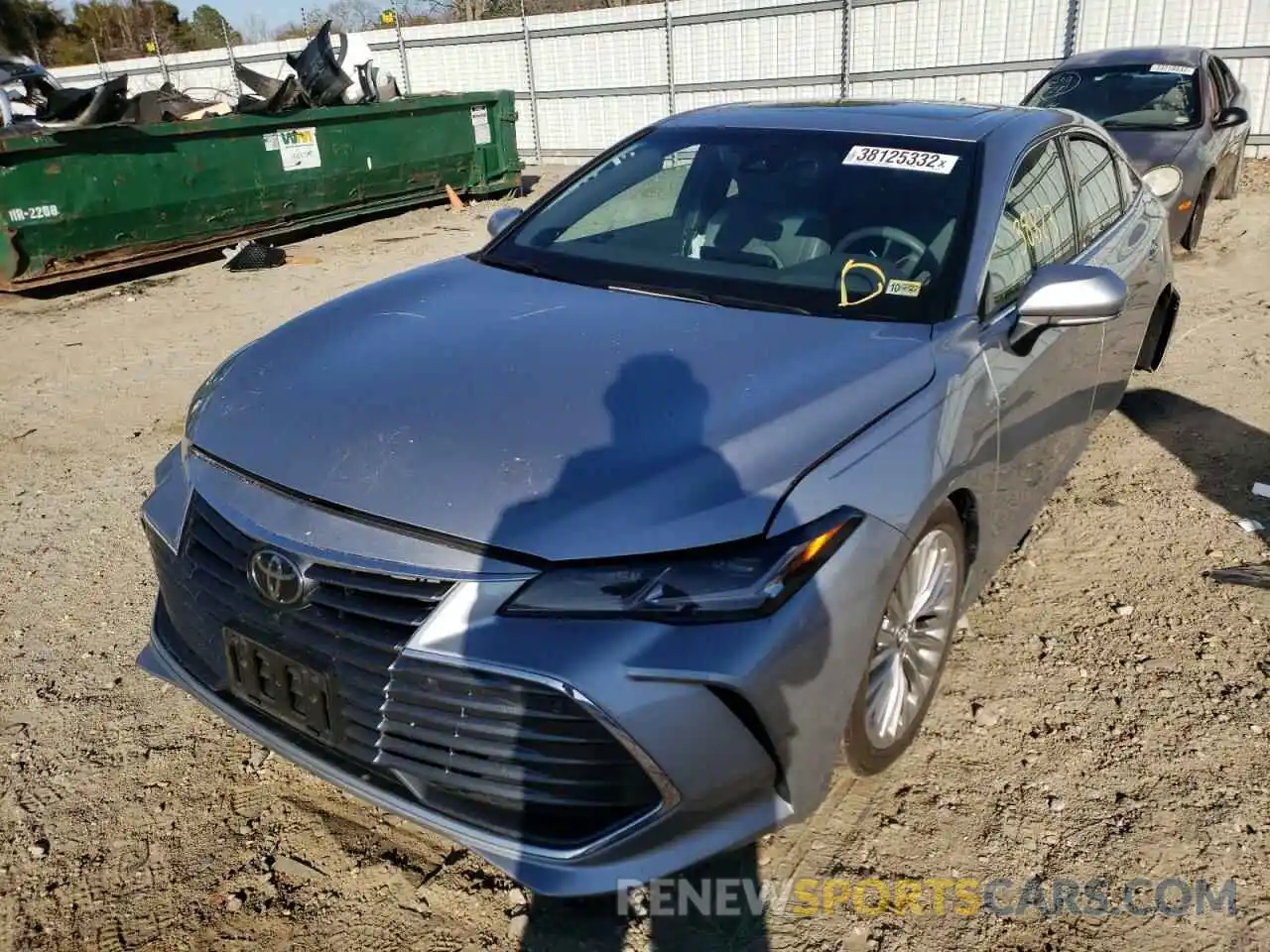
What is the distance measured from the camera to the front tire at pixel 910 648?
2275 mm

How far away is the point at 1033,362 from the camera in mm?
2893

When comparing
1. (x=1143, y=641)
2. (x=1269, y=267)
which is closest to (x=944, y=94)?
(x=1269, y=267)

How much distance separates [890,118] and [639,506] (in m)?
2.01

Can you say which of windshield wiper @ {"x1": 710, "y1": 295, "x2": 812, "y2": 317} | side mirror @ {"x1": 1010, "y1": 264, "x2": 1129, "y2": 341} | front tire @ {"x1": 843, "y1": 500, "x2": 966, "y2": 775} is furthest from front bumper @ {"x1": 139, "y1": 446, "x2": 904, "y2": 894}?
side mirror @ {"x1": 1010, "y1": 264, "x2": 1129, "y2": 341}

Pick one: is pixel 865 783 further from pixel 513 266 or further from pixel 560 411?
pixel 513 266

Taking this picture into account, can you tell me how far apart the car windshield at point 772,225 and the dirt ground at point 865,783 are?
1.23 metres

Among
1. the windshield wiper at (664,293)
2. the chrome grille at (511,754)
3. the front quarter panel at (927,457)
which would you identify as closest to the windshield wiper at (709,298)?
the windshield wiper at (664,293)

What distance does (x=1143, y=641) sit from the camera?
10.3 ft

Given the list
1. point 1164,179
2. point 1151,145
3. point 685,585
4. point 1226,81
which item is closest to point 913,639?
point 685,585

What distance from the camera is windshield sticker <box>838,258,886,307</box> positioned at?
2.70 m

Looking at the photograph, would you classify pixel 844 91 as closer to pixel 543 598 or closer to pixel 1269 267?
pixel 1269 267

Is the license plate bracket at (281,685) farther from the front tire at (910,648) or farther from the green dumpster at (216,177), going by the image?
the green dumpster at (216,177)

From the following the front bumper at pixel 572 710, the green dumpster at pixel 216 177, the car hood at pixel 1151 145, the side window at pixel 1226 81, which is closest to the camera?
the front bumper at pixel 572 710

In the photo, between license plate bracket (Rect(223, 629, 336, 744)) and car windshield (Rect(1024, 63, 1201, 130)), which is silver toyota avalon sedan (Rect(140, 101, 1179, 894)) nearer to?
license plate bracket (Rect(223, 629, 336, 744))
